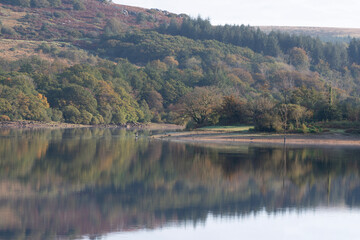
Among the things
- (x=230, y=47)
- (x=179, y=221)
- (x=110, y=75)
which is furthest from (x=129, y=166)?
(x=230, y=47)

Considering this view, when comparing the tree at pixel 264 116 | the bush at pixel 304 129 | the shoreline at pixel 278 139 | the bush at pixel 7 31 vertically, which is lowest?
the shoreline at pixel 278 139

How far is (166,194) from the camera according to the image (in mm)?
24203

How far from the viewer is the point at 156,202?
22359 mm

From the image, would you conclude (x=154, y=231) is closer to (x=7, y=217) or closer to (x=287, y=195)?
(x=7, y=217)

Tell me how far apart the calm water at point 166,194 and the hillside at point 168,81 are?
84.7ft

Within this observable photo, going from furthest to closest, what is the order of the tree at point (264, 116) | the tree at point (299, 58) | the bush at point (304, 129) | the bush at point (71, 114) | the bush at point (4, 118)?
the tree at point (299, 58)
the bush at point (71, 114)
the bush at point (4, 118)
the tree at point (264, 116)
the bush at point (304, 129)

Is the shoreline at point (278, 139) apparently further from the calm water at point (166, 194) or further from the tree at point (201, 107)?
the calm water at point (166, 194)

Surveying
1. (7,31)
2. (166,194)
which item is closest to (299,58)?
(7,31)

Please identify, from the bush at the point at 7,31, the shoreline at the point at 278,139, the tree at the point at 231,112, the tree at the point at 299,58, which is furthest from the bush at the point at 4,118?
the tree at the point at 299,58

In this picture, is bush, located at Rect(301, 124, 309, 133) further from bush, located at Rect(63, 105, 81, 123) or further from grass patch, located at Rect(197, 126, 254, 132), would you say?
bush, located at Rect(63, 105, 81, 123)

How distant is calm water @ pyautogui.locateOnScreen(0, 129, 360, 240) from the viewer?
1847 centimetres

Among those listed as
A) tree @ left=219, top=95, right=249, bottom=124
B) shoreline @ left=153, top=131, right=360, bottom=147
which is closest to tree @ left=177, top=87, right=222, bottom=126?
tree @ left=219, top=95, right=249, bottom=124

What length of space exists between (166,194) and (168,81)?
117 metres

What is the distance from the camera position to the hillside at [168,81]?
69875 millimetres
